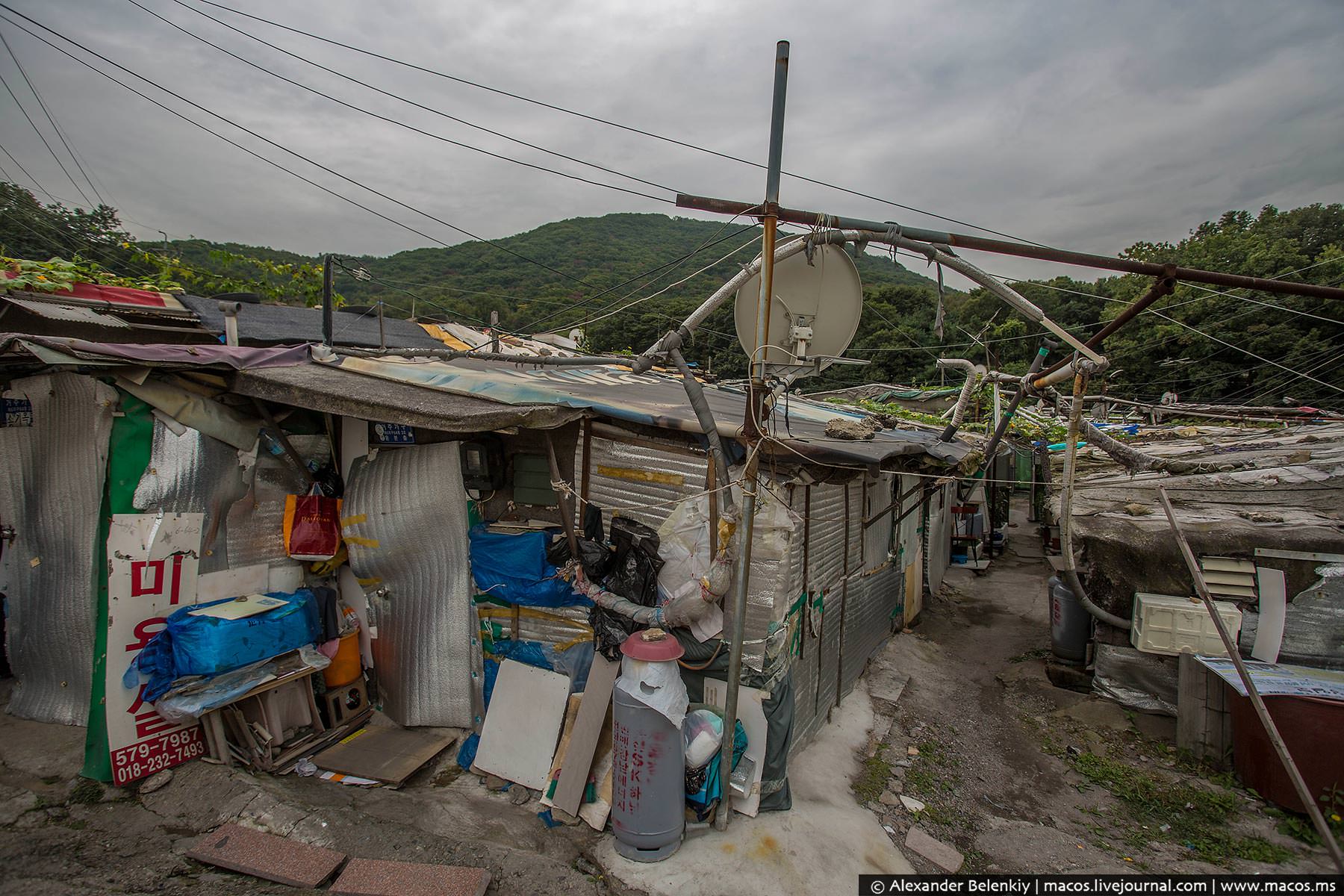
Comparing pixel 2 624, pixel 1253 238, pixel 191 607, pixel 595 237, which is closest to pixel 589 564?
pixel 191 607

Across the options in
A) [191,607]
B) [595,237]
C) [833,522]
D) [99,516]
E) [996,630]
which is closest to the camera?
[99,516]

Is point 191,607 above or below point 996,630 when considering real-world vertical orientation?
above

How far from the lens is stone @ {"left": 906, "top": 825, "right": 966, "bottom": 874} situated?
176 inches

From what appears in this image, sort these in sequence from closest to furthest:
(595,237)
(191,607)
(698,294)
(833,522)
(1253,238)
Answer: (191,607), (833,522), (1253,238), (698,294), (595,237)

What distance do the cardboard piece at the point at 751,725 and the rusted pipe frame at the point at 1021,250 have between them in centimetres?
361

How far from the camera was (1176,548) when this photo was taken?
6.23 m

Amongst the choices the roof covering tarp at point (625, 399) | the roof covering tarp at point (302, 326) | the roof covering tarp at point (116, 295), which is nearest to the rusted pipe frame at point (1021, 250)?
the roof covering tarp at point (625, 399)

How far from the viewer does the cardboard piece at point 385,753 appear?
489 centimetres

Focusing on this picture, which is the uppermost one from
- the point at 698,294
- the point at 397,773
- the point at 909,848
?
the point at 698,294

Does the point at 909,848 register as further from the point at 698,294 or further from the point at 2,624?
the point at 698,294

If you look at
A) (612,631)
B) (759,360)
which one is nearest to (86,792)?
(612,631)

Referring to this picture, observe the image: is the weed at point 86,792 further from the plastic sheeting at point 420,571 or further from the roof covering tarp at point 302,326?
the roof covering tarp at point 302,326

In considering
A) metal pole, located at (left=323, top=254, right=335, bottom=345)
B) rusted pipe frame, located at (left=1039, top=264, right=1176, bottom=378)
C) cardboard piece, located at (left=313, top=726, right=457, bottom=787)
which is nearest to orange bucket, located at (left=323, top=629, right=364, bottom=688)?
cardboard piece, located at (left=313, top=726, right=457, bottom=787)

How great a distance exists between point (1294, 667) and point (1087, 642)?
6.37 feet
